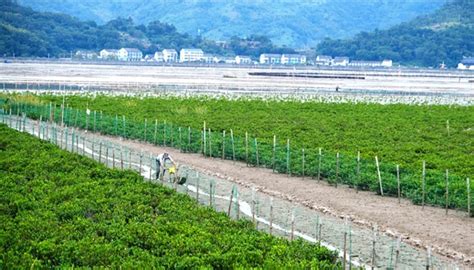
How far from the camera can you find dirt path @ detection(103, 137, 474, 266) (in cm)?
2050

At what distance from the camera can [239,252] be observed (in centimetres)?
1573

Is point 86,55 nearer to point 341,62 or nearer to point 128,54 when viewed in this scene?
point 128,54

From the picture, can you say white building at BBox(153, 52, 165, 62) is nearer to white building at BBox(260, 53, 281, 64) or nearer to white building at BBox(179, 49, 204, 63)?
white building at BBox(179, 49, 204, 63)

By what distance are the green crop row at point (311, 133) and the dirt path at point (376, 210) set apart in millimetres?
670

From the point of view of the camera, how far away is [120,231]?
17094mm

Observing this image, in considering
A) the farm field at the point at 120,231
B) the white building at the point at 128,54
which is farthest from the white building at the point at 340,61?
the farm field at the point at 120,231

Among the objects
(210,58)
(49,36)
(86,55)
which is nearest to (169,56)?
(210,58)

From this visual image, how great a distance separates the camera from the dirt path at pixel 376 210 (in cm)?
2050

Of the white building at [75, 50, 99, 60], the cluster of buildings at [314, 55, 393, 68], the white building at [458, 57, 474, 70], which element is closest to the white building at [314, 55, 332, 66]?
the cluster of buildings at [314, 55, 393, 68]

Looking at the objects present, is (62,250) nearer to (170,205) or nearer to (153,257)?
(153,257)

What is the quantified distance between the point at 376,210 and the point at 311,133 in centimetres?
1533

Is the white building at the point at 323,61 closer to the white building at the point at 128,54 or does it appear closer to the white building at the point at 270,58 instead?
the white building at the point at 270,58

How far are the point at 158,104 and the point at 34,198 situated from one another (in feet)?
120

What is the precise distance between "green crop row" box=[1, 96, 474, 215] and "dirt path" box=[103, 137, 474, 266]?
670mm
